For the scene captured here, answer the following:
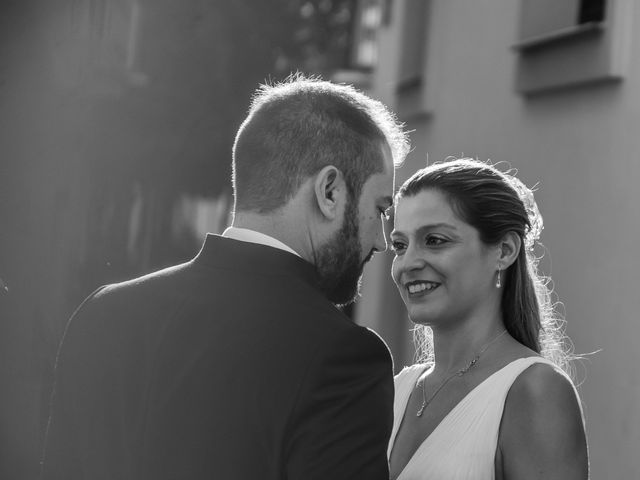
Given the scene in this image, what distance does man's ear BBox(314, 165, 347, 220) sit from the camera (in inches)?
92.9

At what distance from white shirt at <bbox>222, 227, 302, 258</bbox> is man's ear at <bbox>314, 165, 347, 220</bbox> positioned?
0.11m

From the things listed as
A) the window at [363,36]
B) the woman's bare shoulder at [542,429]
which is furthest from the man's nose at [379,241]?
the window at [363,36]

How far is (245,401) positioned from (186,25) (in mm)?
2663

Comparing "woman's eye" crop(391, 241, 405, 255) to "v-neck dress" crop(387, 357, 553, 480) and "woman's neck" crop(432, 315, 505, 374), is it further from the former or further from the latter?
"v-neck dress" crop(387, 357, 553, 480)

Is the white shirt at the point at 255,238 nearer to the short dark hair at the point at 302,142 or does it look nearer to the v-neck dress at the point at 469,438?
the short dark hair at the point at 302,142

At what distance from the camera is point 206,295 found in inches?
92.0

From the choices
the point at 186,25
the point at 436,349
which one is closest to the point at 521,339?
the point at 436,349

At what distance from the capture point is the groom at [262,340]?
Result: 2.19 meters

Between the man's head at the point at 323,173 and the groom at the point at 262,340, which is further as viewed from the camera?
the man's head at the point at 323,173

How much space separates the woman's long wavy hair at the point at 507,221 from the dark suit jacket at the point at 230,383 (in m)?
1.30

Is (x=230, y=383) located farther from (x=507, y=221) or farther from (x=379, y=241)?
(x=507, y=221)

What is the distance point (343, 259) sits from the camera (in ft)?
7.97

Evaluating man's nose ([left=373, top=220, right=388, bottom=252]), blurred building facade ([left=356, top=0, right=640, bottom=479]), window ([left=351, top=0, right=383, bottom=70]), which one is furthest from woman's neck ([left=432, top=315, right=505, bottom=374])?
window ([left=351, top=0, right=383, bottom=70])

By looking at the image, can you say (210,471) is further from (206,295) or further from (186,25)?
(186,25)
